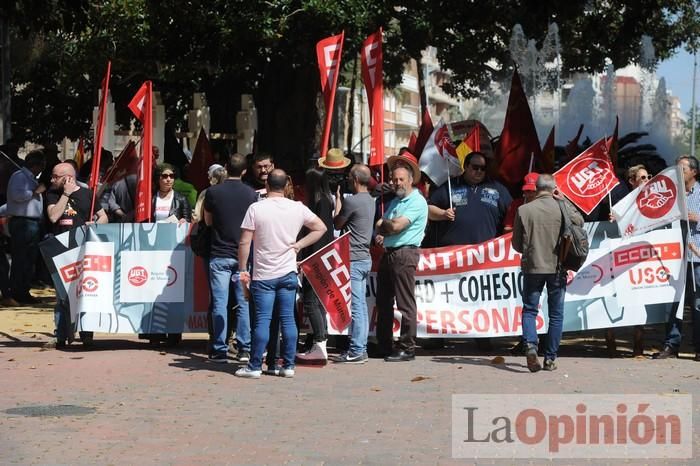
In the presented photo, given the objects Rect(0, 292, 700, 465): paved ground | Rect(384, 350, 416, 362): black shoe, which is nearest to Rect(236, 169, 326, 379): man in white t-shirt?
Rect(0, 292, 700, 465): paved ground

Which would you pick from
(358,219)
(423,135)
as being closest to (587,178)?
(358,219)

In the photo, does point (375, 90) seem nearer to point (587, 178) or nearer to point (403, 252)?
point (403, 252)

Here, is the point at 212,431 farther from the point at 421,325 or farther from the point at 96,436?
the point at 421,325

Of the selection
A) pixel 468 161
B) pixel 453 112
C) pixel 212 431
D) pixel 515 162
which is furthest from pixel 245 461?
pixel 453 112

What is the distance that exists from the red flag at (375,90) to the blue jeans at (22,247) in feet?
18.1

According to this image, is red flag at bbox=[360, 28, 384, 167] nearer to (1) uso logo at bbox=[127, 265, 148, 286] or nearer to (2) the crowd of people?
(2) the crowd of people

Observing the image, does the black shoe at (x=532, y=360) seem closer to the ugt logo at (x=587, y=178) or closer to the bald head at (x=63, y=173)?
the ugt logo at (x=587, y=178)

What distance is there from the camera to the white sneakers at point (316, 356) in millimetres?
11391

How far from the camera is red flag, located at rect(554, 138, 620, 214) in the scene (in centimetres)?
1245

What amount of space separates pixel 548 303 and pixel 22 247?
777 cm

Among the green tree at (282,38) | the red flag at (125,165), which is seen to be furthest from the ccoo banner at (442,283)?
the green tree at (282,38)

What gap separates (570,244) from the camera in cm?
1108

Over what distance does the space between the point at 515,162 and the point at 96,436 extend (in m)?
7.51

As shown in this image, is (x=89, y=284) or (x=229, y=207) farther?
(x=89, y=284)
